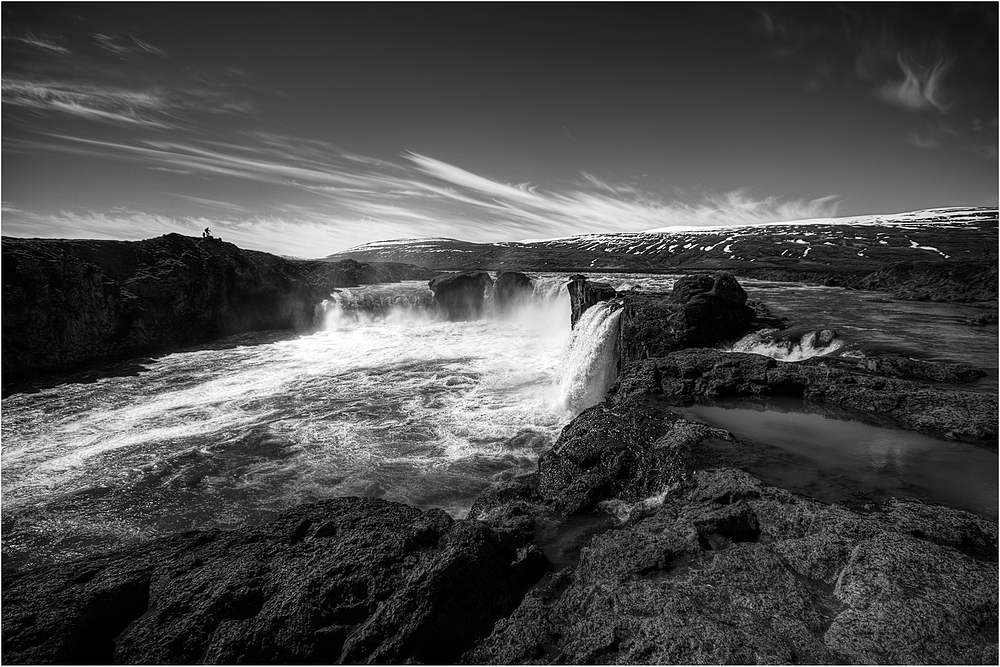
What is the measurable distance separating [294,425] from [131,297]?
22247 millimetres

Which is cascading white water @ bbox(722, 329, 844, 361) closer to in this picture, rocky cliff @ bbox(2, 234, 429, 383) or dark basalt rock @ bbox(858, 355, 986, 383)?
dark basalt rock @ bbox(858, 355, 986, 383)

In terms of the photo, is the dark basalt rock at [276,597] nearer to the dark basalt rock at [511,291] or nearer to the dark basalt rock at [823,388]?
the dark basalt rock at [823,388]

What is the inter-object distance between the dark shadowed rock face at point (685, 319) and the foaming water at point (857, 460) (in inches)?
284

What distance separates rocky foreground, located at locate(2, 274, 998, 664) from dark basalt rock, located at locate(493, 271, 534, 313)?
36219mm

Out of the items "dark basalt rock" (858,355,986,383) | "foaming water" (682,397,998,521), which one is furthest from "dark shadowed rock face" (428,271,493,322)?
"foaming water" (682,397,998,521)

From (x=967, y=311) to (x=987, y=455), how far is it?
28.4 meters

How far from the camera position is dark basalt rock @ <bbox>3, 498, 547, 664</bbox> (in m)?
4.31

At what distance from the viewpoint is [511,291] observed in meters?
43.7

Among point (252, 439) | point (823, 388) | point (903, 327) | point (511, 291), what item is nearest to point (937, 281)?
point (903, 327)

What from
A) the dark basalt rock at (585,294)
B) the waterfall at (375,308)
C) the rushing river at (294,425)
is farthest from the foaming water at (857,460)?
the waterfall at (375,308)

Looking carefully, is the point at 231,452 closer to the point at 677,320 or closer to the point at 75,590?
the point at 75,590

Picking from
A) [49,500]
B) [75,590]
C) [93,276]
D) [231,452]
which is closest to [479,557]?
[75,590]

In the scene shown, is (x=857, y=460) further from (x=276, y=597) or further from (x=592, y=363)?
(x=592, y=363)

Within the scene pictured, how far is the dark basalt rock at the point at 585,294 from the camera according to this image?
82.9ft
